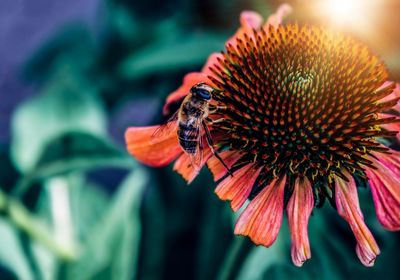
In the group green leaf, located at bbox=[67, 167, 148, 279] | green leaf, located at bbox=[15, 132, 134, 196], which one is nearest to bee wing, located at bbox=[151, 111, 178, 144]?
green leaf, located at bbox=[15, 132, 134, 196]

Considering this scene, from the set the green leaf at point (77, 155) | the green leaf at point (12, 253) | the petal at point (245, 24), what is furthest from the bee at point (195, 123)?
the green leaf at point (12, 253)

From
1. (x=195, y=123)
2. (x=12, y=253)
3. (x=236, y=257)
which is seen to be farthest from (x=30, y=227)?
(x=195, y=123)

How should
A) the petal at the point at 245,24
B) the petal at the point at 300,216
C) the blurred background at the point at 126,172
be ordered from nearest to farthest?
the petal at the point at 300,216 → the petal at the point at 245,24 → the blurred background at the point at 126,172

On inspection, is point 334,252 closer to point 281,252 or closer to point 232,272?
point 281,252

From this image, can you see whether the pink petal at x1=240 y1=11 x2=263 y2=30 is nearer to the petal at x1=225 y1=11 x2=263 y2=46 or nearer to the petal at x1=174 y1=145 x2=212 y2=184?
the petal at x1=225 y1=11 x2=263 y2=46

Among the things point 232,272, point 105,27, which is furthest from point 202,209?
point 105,27

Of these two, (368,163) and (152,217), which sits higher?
(152,217)

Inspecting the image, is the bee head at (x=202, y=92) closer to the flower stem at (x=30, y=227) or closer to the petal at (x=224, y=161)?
the petal at (x=224, y=161)
